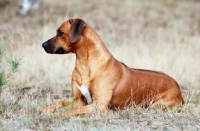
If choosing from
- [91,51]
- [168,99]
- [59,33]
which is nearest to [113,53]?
[168,99]

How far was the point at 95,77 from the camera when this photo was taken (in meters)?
7.01

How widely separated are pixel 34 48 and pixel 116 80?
4.23 m

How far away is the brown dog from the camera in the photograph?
688 cm

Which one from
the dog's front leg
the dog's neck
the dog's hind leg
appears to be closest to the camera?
the dog's front leg

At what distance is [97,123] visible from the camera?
6.34 metres

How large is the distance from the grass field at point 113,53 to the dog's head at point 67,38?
2.78ft

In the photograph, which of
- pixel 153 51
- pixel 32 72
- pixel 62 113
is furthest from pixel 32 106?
pixel 153 51

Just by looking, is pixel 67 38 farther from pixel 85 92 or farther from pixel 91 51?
pixel 85 92

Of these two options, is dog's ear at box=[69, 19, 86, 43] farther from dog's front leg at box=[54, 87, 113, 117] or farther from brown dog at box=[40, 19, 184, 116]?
dog's front leg at box=[54, 87, 113, 117]

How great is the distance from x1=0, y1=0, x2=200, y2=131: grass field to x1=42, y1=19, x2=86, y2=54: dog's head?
847 millimetres

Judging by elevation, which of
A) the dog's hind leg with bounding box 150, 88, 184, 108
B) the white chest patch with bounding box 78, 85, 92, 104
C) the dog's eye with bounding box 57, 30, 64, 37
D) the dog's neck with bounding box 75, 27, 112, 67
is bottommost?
the dog's hind leg with bounding box 150, 88, 184, 108

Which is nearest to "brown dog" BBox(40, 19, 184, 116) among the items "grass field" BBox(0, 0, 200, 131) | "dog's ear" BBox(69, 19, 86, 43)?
"dog's ear" BBox(69, 19, 86, 43)

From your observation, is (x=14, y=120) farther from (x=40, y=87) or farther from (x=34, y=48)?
(x=34, y=48)

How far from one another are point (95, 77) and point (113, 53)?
444cm
